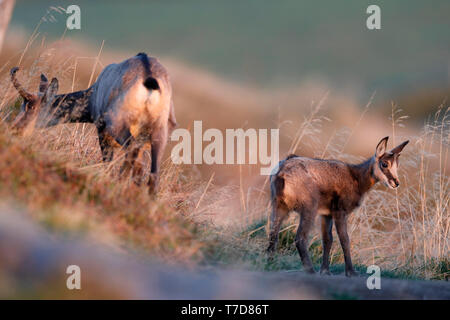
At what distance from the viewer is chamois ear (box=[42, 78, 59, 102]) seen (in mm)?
9062

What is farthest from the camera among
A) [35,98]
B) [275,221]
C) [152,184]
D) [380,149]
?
[35,98]

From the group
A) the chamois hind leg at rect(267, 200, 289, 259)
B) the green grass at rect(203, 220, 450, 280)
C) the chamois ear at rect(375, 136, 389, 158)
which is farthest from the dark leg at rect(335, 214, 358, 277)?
the chamois ear at rect(375, 136, 389, 158)

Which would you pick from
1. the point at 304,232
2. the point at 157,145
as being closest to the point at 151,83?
the point at 157,145

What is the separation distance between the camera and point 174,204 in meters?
8.16

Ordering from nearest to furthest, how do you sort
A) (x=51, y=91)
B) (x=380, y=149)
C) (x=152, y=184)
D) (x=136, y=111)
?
(x=152, y=184), (x=136, y=111), (x=380, y=149), (x=51, y=91)

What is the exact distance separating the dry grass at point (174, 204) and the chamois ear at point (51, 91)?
1.53ft

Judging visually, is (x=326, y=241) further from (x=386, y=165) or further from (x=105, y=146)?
(x=105, y=146)

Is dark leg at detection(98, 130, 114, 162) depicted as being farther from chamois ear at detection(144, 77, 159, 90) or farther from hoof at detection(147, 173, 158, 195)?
chamois ear at detection(144, 77, 159, 90)

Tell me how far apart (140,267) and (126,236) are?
0.94m

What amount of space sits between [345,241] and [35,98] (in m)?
5.11

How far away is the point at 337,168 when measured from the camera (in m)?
8.60

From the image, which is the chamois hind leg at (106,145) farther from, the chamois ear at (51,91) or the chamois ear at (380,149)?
the chamois ear at (380,149)

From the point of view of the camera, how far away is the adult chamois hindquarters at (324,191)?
7.81m
